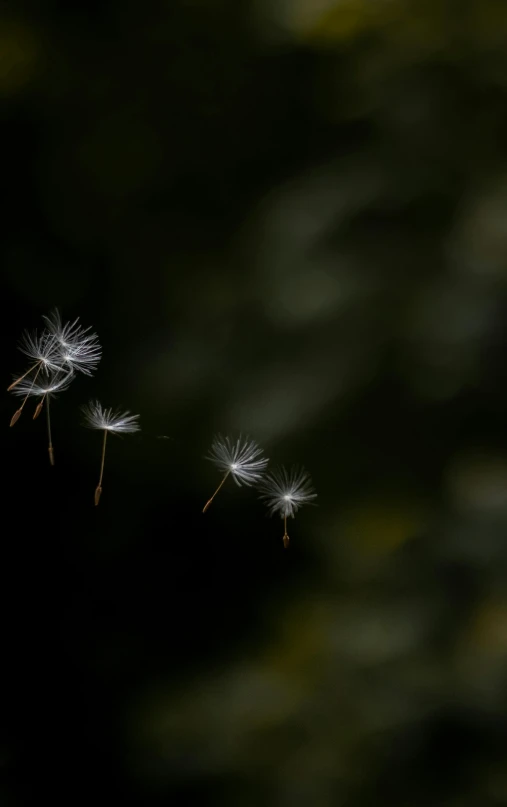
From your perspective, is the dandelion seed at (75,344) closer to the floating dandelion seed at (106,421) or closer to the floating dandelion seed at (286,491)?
the floating dandelion seed at (106,421)

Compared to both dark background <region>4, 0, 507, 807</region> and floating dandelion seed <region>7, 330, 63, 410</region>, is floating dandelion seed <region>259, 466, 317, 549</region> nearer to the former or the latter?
dark background <region>4, 0, 507, 807</region>

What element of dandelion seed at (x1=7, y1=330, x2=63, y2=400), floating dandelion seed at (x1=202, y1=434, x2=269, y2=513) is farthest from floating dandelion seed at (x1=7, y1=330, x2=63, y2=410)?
floating dandelion seed at (x1=202, y1=434, x2=269, y2=513)

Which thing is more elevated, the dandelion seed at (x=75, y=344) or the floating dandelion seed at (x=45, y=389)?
the dandelion seed at (x=75, y=344)

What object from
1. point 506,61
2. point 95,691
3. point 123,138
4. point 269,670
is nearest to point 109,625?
point 95,691

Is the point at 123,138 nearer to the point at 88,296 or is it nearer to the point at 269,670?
the point at 88,296

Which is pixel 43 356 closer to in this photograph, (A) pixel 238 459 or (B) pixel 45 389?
(B) pixel 45 389

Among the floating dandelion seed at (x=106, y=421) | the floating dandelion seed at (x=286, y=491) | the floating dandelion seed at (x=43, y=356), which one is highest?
the floating dandelion seed at (x=43, y=356)

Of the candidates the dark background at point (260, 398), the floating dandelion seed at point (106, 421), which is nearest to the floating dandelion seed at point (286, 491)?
the dark background at point (260, 398)
